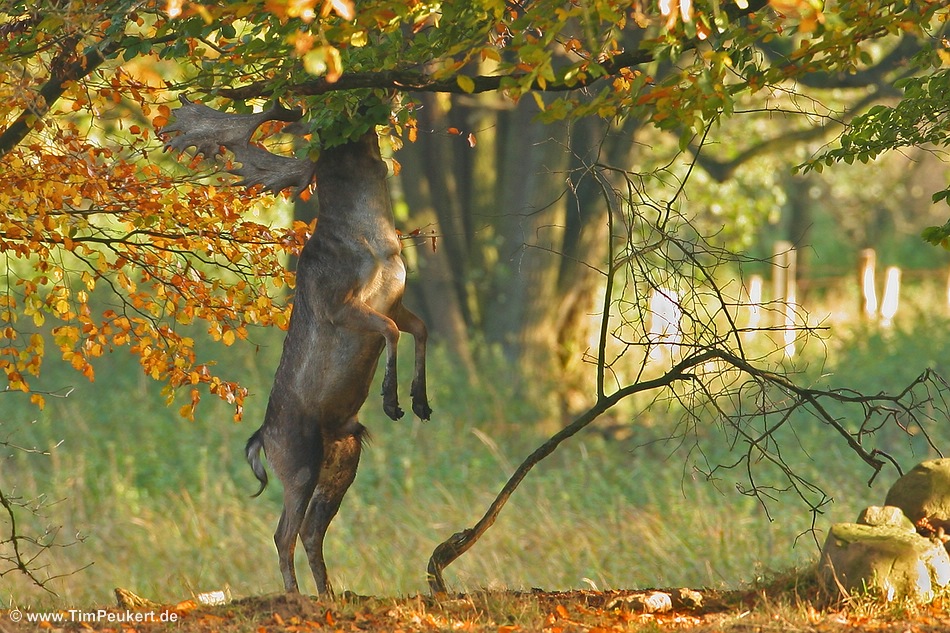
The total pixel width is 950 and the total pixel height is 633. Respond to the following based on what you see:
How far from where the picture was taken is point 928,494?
6523 mm

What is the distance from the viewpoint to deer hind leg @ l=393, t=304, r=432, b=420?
5.29 m

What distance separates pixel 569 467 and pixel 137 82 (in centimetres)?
911

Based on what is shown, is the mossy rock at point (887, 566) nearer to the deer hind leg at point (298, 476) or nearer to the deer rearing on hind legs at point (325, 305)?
the deer rearing on hind legs at point (325, 305)

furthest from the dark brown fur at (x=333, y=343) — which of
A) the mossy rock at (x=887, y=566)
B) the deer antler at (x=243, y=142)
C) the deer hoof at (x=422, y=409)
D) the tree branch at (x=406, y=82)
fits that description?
the mossy rock at (x=887, y=566)

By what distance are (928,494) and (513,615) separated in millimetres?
2571

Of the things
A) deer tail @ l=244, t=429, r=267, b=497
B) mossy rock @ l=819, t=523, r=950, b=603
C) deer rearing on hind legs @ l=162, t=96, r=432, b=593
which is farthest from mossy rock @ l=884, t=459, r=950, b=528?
deer tail @ l=244, t=429, r=267, b=497

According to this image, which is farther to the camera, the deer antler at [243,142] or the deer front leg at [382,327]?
the deer antler at [243,142]

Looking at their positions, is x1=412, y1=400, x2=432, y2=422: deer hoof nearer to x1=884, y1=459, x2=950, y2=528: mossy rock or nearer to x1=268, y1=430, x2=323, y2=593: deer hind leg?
x1=268, y1=430, x2=323, y2=593: deer hind leg

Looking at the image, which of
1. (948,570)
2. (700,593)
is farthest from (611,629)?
(948,570)

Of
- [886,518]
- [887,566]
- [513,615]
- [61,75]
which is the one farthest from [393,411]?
[886,518]

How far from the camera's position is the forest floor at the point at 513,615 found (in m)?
5.40

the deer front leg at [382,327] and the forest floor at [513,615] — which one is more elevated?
the deer front leg at [382,327]

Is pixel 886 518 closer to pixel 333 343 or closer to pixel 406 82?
pixel 333 343

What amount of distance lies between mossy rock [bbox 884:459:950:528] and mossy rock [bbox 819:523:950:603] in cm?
49
